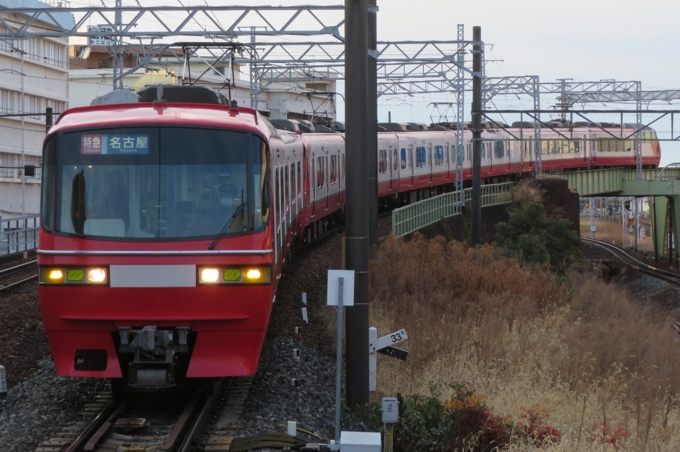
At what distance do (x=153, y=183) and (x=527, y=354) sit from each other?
18.4 ft

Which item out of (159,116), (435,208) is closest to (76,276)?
(159,116)

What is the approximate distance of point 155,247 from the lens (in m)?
8.58

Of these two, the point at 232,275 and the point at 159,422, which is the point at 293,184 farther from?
the point at 159,422

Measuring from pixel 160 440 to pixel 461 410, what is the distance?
2961 mm

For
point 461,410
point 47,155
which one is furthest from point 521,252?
point 47,155

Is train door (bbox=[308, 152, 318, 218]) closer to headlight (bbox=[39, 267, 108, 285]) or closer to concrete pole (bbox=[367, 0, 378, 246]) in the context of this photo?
concrete pole (bbox=[367, 0, 378, 246])

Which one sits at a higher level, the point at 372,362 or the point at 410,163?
the point at 410,163

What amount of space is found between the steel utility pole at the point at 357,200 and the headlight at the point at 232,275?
1444 millimetres

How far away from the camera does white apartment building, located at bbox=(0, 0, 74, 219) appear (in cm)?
5241

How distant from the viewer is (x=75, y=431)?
8344mm

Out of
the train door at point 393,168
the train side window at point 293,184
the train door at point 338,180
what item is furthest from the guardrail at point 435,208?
the train side window at point 293,184

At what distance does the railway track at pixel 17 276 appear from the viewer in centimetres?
1678

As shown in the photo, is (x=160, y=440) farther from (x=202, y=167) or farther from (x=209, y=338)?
(x=202, y=167)

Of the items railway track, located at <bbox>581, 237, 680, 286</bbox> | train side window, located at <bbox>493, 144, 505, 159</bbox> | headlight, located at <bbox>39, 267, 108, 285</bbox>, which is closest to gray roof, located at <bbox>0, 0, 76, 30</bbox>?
train side window, located at <bbox>493, 144, 505, 159</bbox>
